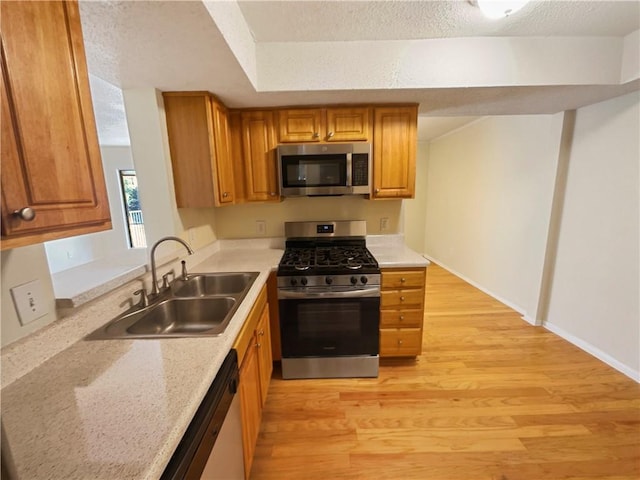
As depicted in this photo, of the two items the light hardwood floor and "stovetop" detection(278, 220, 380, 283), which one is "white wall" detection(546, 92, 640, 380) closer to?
the light hardwood floor

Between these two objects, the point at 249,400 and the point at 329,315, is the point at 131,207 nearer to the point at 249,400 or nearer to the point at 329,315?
the point at 329,315

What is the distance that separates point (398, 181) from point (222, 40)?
1.61 m

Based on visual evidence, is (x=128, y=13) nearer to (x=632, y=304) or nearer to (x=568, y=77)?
(x=568, y=77)

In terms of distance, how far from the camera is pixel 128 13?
40.2 inches

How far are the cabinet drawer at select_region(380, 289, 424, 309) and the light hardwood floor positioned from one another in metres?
0.58

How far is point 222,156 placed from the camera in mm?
2055

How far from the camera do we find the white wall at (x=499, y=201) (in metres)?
2.84

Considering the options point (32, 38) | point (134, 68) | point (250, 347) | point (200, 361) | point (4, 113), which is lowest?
point (250, 347)

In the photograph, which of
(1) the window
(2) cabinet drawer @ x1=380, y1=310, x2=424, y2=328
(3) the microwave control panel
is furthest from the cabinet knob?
(1) the window

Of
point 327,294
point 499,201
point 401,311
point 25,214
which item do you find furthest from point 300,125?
point 499,201

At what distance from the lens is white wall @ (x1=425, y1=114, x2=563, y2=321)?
9.30 feet

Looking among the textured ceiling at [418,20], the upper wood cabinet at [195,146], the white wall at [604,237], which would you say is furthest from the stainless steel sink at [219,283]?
the white wall at [604,237]

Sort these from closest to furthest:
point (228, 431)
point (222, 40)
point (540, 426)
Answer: point (228, 431), point (222, 40), point (540, 426)

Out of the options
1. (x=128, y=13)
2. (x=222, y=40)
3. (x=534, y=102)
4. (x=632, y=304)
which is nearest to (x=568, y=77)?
(x=534, y=102)
